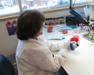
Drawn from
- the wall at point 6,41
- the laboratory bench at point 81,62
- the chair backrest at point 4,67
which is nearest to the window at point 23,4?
the wall at point 6,41

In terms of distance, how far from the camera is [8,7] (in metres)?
1.80

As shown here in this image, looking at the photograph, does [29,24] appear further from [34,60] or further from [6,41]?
[6,41]

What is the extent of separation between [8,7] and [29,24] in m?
1.34

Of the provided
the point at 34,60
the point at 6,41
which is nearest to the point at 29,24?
the point at 34,60

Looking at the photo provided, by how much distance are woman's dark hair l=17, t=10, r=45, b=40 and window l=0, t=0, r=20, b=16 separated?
124 cm

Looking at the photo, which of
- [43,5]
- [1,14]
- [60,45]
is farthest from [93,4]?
[1,14]

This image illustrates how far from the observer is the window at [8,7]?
1748mm

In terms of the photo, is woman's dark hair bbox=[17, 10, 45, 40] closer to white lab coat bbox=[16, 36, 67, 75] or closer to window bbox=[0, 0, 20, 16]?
white lab coat bbox=[16, 36, 67, 75]

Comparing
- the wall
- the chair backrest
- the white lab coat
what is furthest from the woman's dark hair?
the wall

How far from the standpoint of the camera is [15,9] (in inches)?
72.4

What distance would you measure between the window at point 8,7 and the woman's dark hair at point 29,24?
49.0 inches

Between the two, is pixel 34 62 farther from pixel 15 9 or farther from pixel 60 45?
pixel 15 9

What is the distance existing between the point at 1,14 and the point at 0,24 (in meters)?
0.20

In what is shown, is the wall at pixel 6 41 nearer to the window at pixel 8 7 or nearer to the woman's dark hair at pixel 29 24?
the window at pixel 8 7
